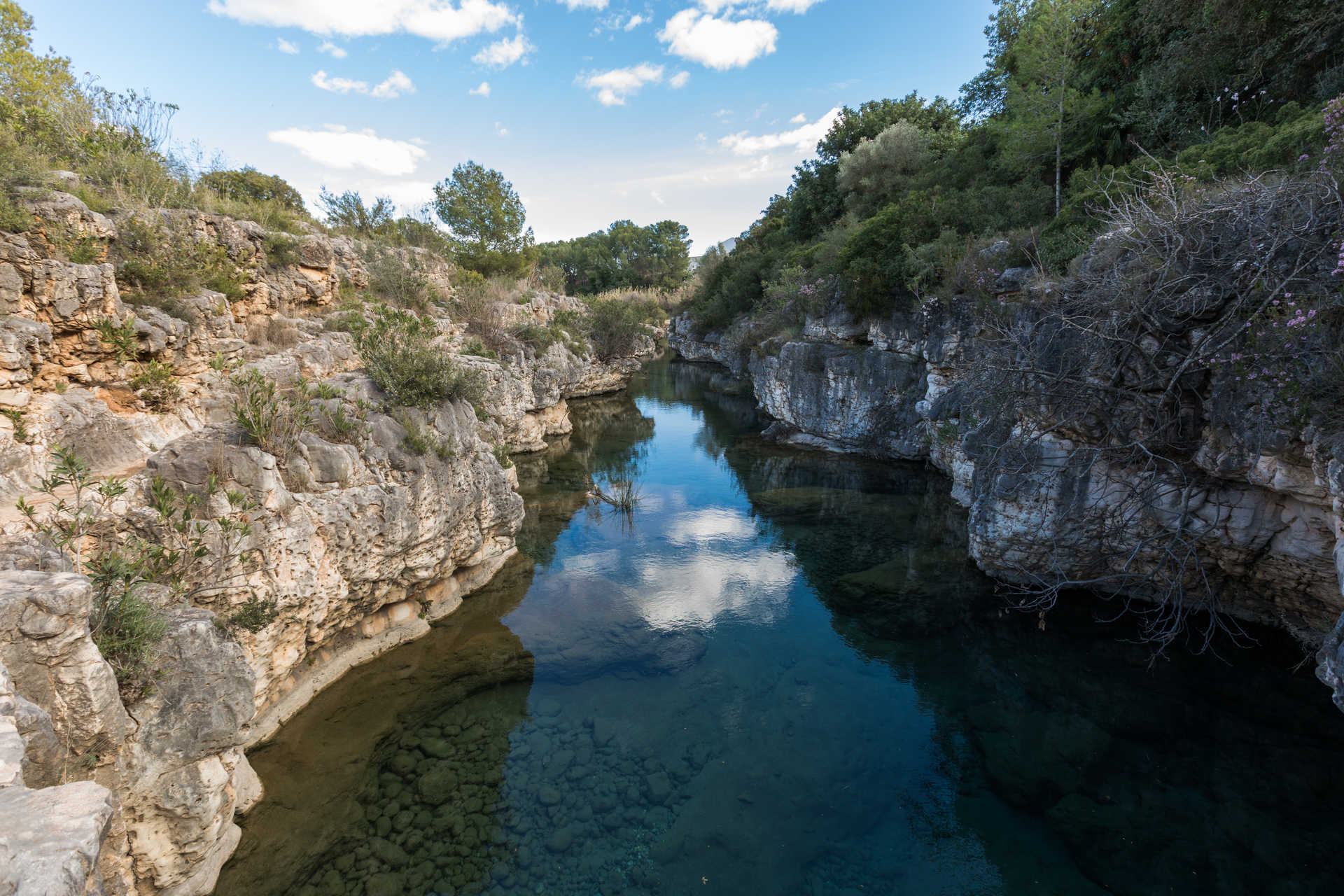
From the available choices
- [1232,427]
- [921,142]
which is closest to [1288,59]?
[1232,427]

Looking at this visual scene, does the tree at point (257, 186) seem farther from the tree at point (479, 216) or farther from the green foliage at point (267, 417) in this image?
the green foliage at point (267, 417)

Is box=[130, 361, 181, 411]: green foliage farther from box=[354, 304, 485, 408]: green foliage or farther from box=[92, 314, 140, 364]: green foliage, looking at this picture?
box=[354, 304, 485, 408]: green foliage

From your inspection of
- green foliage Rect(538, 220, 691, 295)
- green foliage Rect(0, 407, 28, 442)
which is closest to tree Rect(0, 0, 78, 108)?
green foliage Rect(0, 407, 28, 442)

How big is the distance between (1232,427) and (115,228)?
17099 millimetres

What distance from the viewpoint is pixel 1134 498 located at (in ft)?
27.1

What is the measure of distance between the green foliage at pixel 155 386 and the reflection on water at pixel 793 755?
4769 millimetres

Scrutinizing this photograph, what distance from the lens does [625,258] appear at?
64375mm

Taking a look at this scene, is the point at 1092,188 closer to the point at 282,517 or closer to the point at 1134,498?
the point at 1134,498

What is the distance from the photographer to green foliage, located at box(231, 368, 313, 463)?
21.7 feet

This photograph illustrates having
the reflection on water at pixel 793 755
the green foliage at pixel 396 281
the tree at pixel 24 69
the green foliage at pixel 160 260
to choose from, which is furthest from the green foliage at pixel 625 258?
the reflection on water at pixel 793 755

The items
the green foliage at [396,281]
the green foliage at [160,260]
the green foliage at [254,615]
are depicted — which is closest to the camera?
the green foliage at [254,615]

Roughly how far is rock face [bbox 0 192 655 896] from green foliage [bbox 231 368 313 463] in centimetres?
19

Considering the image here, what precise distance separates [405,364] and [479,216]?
2048 cm

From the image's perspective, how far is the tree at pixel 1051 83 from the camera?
14.8 m
